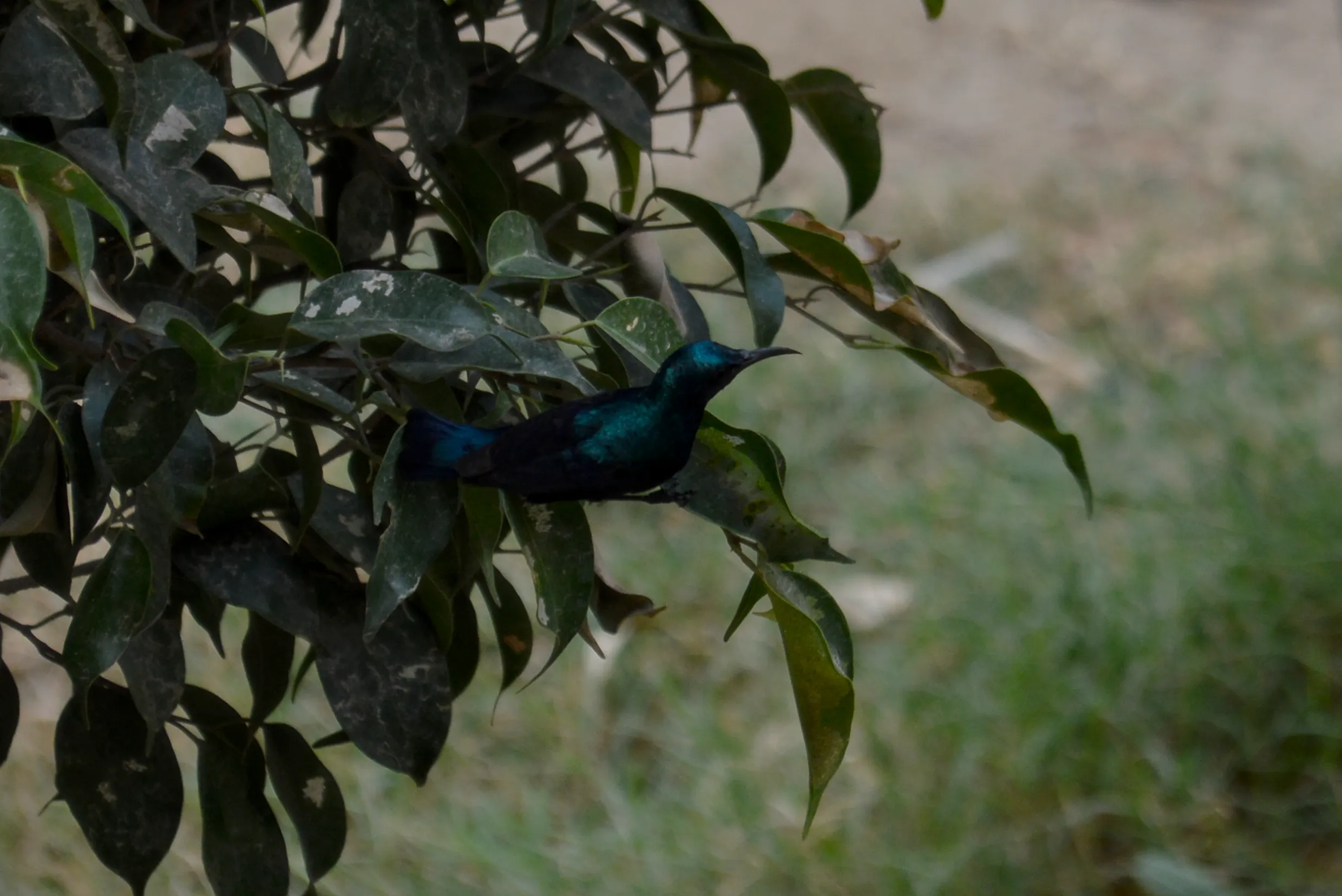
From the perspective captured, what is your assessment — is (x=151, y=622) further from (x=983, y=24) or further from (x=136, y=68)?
(x=983, y=24)

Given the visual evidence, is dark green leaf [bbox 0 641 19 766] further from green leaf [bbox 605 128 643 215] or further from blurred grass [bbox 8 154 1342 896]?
blurred grass [bbox 8 154 1342 896]

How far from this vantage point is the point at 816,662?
2.35 ft

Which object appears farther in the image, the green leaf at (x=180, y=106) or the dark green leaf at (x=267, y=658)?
the dark green leaf at (x=267, y=658)

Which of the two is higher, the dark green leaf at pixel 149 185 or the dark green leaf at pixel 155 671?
the dark green leaf at pixel 149 185

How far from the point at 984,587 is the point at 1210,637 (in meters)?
0.33

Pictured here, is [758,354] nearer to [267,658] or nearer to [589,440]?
[589,440]

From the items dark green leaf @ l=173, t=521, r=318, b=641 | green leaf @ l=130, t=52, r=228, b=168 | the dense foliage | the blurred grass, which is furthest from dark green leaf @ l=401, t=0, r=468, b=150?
the blurred grass

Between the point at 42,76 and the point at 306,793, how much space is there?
0.43m

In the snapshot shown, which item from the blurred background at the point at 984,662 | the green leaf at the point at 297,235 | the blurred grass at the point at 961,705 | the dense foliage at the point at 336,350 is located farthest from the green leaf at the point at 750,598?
the blurred grass at the point at 961,705

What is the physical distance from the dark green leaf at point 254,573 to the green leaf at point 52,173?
0.78 ft

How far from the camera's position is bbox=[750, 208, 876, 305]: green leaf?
759 mm

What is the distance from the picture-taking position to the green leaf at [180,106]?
2.23ft

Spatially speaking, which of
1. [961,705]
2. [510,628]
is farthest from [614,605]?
[961,705]

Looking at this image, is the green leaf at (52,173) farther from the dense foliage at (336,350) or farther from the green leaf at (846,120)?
the green leaf at (846,120)
